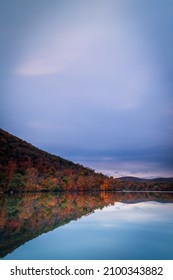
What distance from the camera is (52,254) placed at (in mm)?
3896

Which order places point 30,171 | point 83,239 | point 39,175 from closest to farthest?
point 83,239 < point 30,171 < point 39,175

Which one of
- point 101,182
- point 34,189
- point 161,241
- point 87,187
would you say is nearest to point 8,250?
point 161,241

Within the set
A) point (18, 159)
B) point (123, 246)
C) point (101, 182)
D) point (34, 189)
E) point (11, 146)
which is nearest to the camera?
point (123, 246)

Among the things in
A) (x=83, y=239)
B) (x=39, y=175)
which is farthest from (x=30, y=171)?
(x=83, y=239)

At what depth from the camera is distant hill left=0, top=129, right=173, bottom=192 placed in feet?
67.7

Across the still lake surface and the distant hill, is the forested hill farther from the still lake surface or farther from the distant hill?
the still lake surface

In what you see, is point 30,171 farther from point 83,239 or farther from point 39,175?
point 83,239

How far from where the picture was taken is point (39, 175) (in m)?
25.6

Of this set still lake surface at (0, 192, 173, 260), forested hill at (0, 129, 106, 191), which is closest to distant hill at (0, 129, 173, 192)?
forested hill at (0, 129, 106, 191)

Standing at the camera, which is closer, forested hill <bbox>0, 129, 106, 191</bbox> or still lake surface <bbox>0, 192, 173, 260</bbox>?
still lake surface <bbox>0, 192, 173, 260</bbox>

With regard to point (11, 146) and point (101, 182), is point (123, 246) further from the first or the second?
point (101, 182)

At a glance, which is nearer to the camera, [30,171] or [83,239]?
[83,239]

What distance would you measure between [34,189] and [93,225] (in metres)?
17.8

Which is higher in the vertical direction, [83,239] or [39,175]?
[39,175]
